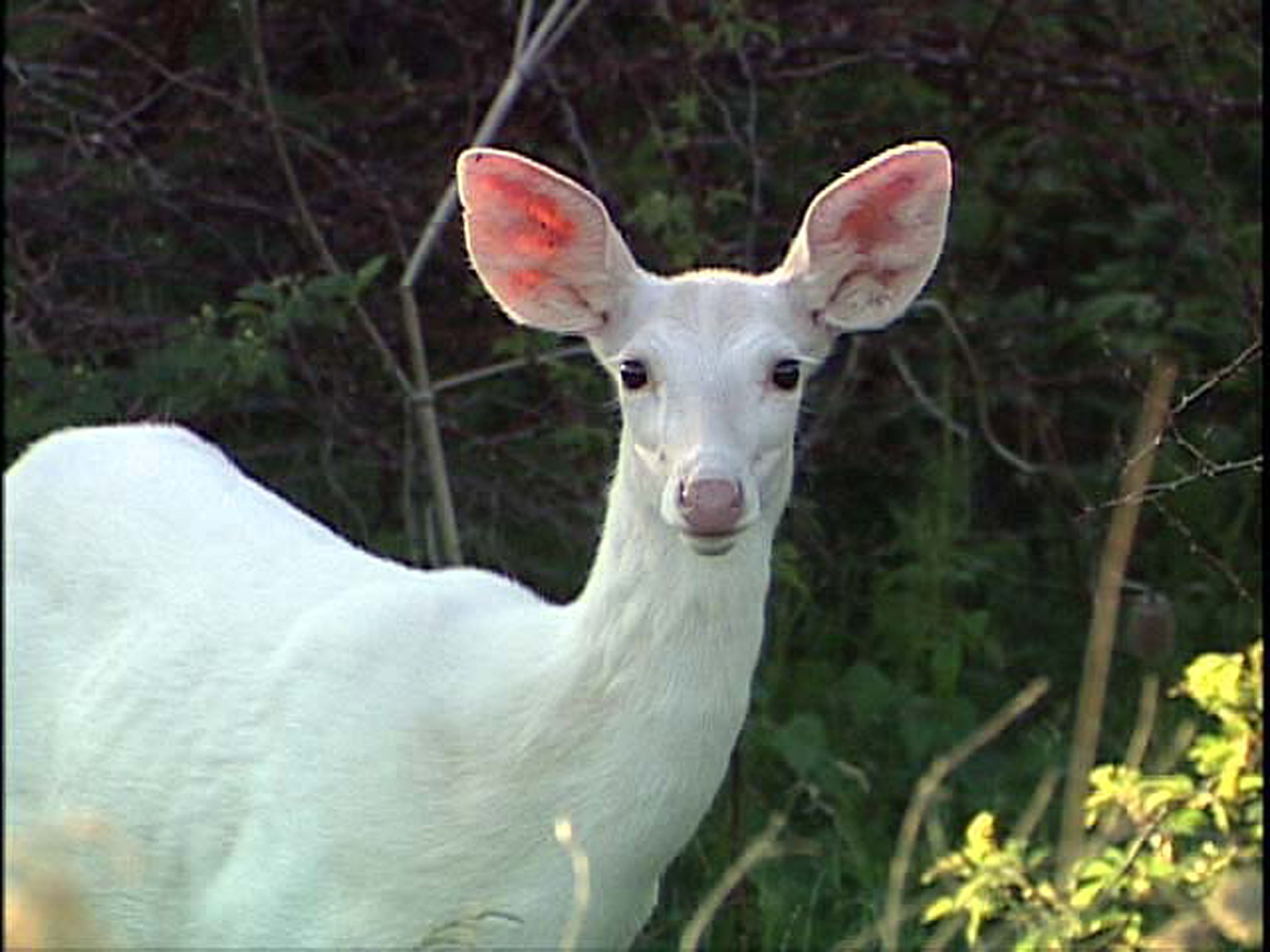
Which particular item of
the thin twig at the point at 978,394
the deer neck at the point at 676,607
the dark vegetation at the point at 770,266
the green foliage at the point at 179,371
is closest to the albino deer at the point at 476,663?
the deer neck at the point at 676,607

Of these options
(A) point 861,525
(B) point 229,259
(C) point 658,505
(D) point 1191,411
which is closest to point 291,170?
(B) point 229,259

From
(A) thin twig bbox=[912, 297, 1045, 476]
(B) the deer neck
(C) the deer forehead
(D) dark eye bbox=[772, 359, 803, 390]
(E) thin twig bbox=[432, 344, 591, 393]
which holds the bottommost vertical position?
(A) thin twig bbox=[912, 297, 1045, 476]

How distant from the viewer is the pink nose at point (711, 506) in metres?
3.77

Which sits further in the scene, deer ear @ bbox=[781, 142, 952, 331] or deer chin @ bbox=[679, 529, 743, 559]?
deer ear @ bbox=[781, 142, 952, 331]

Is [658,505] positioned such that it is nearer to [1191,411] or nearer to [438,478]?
[438,478]

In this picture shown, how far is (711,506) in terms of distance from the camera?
3771mm

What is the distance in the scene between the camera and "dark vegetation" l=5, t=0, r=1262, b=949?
6.34m

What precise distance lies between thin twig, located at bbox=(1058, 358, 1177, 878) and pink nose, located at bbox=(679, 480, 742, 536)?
530 millimetres

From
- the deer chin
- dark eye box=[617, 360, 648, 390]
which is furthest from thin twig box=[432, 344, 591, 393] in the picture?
the deer chin

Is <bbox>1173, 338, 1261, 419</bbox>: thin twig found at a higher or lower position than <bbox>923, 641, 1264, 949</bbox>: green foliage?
higher

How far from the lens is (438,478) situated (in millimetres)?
5945

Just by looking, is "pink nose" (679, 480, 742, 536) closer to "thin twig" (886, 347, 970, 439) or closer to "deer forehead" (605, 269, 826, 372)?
"deer forehead" (605, 269, 826, 372)

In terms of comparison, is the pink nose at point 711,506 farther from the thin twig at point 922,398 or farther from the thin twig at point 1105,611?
the thin twig at point 922,398

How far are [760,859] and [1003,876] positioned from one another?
1.69m
